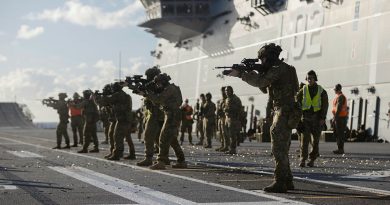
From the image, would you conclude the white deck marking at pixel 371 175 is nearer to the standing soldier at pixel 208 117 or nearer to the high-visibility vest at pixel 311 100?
the high-visibility vest at pixel 311 100

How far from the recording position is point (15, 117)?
6650 centimetres

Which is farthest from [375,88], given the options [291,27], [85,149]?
[85,149]

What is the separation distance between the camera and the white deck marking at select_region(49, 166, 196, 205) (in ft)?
17.5

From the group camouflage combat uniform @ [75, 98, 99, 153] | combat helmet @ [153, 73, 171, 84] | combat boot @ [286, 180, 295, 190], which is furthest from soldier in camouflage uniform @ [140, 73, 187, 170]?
camouflage combat uniform @ [75, 98, 99, 153]

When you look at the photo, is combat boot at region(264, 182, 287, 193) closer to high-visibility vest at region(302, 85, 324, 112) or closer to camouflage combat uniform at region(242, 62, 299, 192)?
camouflage combat uniform at region(242, 62, 299, 192)

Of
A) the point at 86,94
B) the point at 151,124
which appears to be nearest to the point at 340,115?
the point at 151,124

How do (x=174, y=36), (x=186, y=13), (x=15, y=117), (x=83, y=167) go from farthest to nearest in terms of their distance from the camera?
(x=15, y=117), (x=174, y=36), (x=186, y=13), (x=83, y=167)

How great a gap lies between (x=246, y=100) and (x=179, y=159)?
23684 mm

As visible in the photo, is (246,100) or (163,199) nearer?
(163,199)

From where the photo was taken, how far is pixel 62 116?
1645 centimetres

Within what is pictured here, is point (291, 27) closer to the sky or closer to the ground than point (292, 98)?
closer to the sky

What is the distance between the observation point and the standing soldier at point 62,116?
640 inches

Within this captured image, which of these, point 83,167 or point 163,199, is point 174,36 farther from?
point 163,199

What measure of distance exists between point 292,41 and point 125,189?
23.5 m
